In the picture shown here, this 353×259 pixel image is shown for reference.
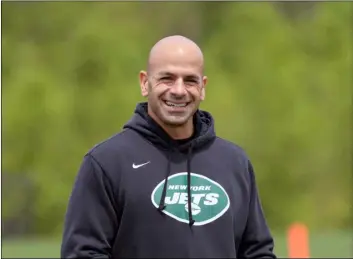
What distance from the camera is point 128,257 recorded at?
2.96 meters

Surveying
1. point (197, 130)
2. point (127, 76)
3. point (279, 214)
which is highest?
point (127, 76)

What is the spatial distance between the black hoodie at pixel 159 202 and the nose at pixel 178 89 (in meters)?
0.16

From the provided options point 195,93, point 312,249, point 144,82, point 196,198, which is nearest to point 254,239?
point 196,198

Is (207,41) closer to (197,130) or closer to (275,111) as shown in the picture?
(275,111)

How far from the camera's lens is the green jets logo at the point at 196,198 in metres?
3.01

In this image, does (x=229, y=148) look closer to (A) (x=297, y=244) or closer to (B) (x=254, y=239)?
(B) (x=254, y=239)

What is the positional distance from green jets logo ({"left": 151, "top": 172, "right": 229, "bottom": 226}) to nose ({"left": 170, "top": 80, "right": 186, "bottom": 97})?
27cm

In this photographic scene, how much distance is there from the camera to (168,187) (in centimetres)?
303

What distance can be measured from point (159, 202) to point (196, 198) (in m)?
0.13

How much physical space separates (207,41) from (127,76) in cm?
307

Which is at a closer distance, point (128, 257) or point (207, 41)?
point (128, 257)

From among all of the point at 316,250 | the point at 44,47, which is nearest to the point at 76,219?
the point at 316,250

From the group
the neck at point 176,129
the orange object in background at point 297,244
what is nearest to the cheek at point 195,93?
the neck at point 176,129

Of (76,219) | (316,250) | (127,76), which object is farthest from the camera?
(127,76)
